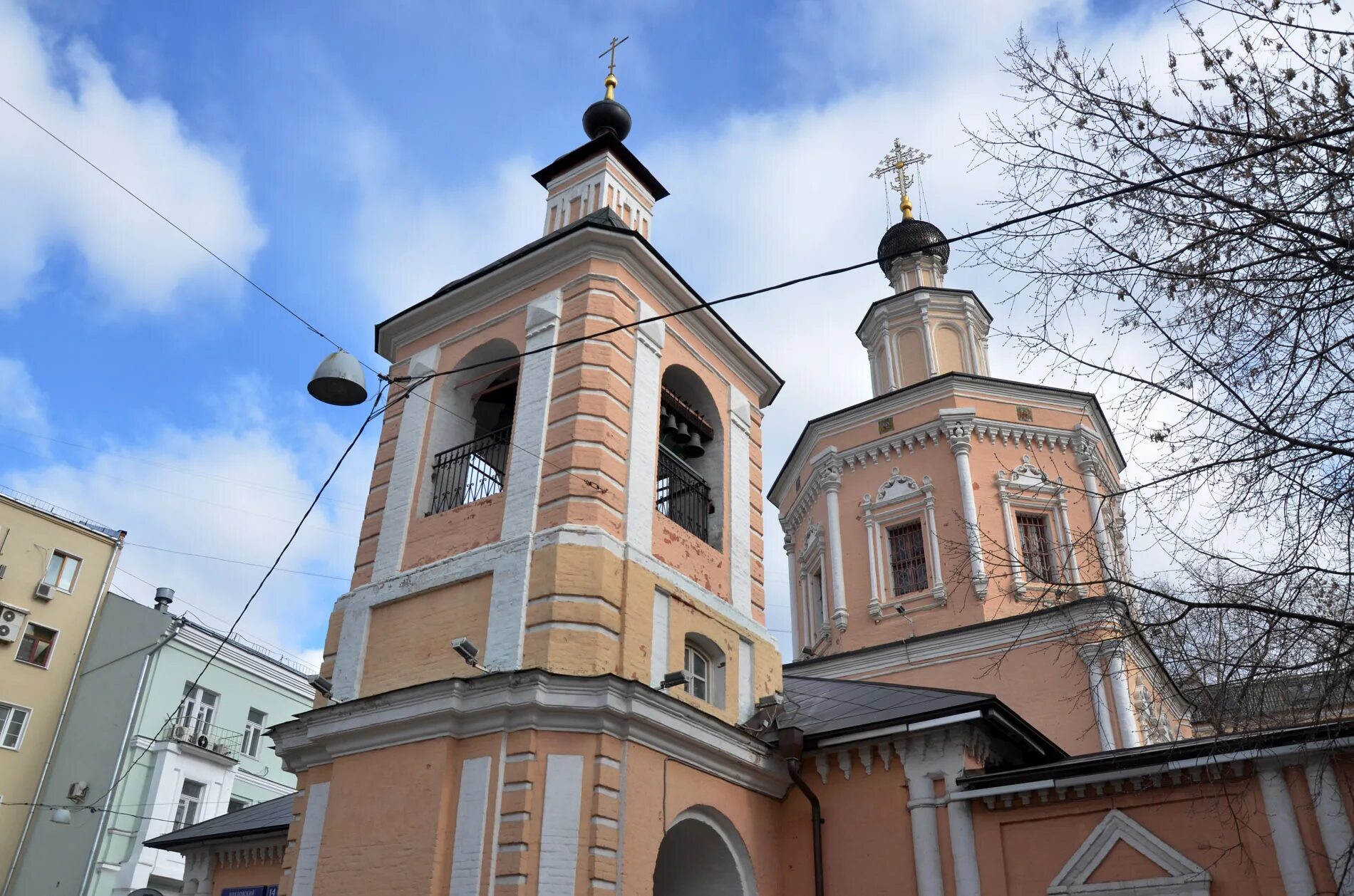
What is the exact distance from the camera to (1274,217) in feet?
19.0

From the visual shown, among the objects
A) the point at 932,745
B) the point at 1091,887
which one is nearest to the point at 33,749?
the point at 932,745

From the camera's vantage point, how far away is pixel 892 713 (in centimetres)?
1127

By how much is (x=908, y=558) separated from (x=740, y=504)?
7.08m

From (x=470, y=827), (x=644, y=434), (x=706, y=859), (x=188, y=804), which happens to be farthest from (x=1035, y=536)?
(x=188, y=804)

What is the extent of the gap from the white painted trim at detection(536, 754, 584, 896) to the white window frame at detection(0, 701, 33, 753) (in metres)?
21.3

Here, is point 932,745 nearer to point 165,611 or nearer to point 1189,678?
point 1189,678

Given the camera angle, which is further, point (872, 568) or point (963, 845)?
point (872, 568)

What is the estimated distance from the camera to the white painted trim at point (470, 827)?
8.73 m

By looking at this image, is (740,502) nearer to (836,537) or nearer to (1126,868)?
(1126,868)

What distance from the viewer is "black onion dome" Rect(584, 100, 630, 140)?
1591cm

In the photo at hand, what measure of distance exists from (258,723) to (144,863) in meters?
4.50

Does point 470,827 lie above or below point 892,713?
below

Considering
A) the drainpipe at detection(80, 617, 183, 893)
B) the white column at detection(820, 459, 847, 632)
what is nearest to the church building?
the white column at detection(820, 459, 847, 632)

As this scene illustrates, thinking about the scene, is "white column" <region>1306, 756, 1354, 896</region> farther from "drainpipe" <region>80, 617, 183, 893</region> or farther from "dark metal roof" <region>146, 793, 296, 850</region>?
"drainpipe" <region>80, 617, 183, 893</region>
